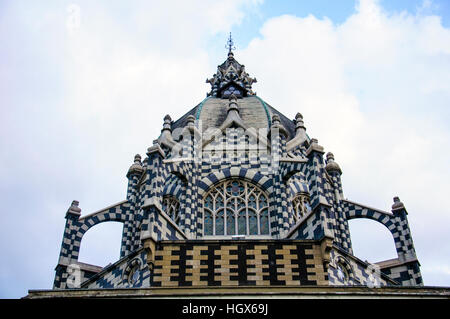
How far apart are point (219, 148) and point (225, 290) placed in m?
12.1

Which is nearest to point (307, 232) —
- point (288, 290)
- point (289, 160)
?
point (288, 290)

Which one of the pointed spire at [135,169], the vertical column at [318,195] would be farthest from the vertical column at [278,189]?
the pointed spire at [135,169]

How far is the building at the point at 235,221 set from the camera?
15.9 m

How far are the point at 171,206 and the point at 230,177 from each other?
9.22ft

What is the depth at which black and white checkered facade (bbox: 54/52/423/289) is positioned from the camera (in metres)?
18.7

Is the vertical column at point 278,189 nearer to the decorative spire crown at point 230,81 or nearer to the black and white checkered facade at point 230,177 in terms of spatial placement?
the black and white checkered facade at point 230,177

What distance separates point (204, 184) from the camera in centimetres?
2389

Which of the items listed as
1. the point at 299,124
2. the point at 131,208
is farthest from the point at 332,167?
the point at 131,208

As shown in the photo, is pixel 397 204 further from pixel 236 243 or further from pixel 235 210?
pixel 236 243

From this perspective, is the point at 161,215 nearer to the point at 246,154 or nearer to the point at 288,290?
the point at 288,290

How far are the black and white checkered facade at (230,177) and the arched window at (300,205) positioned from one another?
0.23 metres

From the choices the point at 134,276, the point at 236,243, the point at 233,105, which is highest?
the point at 233,105

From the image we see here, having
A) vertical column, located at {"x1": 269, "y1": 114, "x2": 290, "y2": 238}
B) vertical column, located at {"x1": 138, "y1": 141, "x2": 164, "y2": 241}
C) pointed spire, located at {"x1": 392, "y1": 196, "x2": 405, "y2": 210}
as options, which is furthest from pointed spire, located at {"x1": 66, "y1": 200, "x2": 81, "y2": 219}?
pointed spire, located at {"x1": 392, "y1": 196, "x2": 405, "y2": 210}

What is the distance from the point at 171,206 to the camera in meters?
24.1
